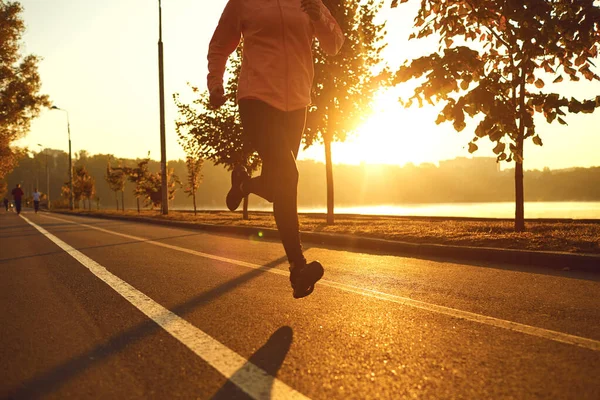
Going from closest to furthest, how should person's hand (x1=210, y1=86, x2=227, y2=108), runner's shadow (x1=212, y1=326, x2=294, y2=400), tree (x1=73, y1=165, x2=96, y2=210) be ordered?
1. runner's shadow (x1=212, y1=326, x2=294, y2=400)
2. person's hand (x1=210, y1=86, x2=227, y2=108)
3. tree (x1=73, y1=165, x2=96, y2=210)

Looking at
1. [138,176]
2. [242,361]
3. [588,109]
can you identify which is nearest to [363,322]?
[242,361]

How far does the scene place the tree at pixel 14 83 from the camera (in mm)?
34281

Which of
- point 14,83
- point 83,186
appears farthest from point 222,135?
point 83,186

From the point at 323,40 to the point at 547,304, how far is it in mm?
2341

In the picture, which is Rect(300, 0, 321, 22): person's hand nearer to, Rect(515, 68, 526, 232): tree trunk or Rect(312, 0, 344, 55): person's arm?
Rect(312, 0, 344, 55): person's arm

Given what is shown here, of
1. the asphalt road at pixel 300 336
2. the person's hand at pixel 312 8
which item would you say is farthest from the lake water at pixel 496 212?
the person's hand at pixel 312 8

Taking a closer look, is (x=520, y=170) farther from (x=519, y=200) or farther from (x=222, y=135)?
(x=222, y=135)

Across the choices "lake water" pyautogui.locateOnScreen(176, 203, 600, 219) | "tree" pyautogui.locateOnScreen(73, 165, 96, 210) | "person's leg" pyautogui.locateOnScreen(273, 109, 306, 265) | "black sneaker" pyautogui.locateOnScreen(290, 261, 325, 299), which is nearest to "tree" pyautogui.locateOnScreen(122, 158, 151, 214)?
"lake water" pyautogui.locateOnScreen(176, 203, 600, 219)

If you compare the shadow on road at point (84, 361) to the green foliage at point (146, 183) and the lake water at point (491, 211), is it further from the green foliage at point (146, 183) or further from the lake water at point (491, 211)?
the green foliage at point (146, 183)

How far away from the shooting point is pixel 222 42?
353 cm

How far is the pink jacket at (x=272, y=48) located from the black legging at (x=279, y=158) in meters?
0.07

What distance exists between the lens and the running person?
3.25 meters

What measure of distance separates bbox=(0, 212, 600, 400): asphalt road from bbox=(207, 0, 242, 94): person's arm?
1.54 m

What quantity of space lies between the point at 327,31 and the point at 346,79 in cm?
1131
